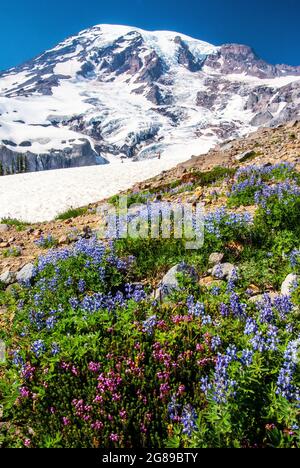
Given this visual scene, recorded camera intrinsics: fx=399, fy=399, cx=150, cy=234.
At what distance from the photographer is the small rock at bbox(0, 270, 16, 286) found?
7.99 metres

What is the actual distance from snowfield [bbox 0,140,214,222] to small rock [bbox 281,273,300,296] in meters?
15.4

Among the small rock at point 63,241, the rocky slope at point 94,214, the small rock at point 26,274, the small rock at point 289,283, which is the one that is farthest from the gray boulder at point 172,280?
the small rock at point 63,241

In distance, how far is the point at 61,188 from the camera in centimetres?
2656

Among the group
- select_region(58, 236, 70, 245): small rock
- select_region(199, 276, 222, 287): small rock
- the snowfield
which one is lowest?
select_region(199, 276, 222, 287): small rock

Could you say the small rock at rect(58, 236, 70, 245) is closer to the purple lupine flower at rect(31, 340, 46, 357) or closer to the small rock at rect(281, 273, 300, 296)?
the purple lupine flower at rect(31, 340, 46, 357)

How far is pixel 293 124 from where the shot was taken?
83.0ft

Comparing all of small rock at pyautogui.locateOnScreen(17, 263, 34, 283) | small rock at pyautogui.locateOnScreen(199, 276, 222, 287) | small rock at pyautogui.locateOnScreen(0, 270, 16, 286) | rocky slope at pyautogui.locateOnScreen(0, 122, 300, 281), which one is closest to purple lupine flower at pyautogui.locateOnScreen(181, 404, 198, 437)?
small rock at pyautogui.locateOnScreen(199, 276, 222, 287)

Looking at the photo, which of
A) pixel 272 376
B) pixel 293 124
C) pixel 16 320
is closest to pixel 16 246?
pixel 16 320

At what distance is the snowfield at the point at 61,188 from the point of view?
71.9 feet

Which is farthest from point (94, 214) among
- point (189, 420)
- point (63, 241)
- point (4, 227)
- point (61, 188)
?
point (61, 188)

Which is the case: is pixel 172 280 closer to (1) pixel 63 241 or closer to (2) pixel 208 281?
(2) pixel 208 281

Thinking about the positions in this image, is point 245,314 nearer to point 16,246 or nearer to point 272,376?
point 272,376

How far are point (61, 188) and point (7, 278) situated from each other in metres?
19.1
